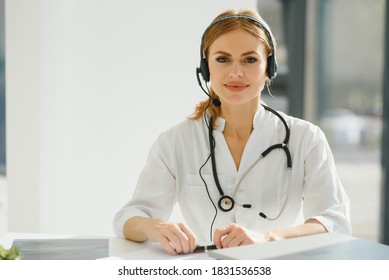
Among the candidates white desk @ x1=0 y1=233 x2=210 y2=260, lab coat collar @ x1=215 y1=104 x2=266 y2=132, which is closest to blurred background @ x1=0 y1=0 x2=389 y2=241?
lab coat collar @ x1=215 y1=104 x2=266 y2=132

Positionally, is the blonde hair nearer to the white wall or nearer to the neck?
the neck

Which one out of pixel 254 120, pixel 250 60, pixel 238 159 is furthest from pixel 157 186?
pixel 250 60

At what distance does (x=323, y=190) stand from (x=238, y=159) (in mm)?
298

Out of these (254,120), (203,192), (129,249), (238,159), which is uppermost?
(254,120)

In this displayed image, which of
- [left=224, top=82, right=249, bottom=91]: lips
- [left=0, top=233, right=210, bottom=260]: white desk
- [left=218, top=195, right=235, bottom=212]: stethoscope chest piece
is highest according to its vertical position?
[left=224, top=82, right=249, bottom=91]: lips

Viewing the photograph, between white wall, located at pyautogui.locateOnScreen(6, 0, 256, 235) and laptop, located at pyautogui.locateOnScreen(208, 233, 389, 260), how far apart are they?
1.45m

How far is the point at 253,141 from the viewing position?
1833mm

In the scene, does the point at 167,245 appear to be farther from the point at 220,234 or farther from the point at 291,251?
the point at 291,251

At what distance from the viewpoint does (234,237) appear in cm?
134

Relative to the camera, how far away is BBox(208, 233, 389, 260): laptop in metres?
1.22

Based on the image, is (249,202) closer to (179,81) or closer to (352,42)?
(179,81)

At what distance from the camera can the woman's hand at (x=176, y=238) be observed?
134 centimetres

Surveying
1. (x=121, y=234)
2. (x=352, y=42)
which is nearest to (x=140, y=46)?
(x=121, y=234)
